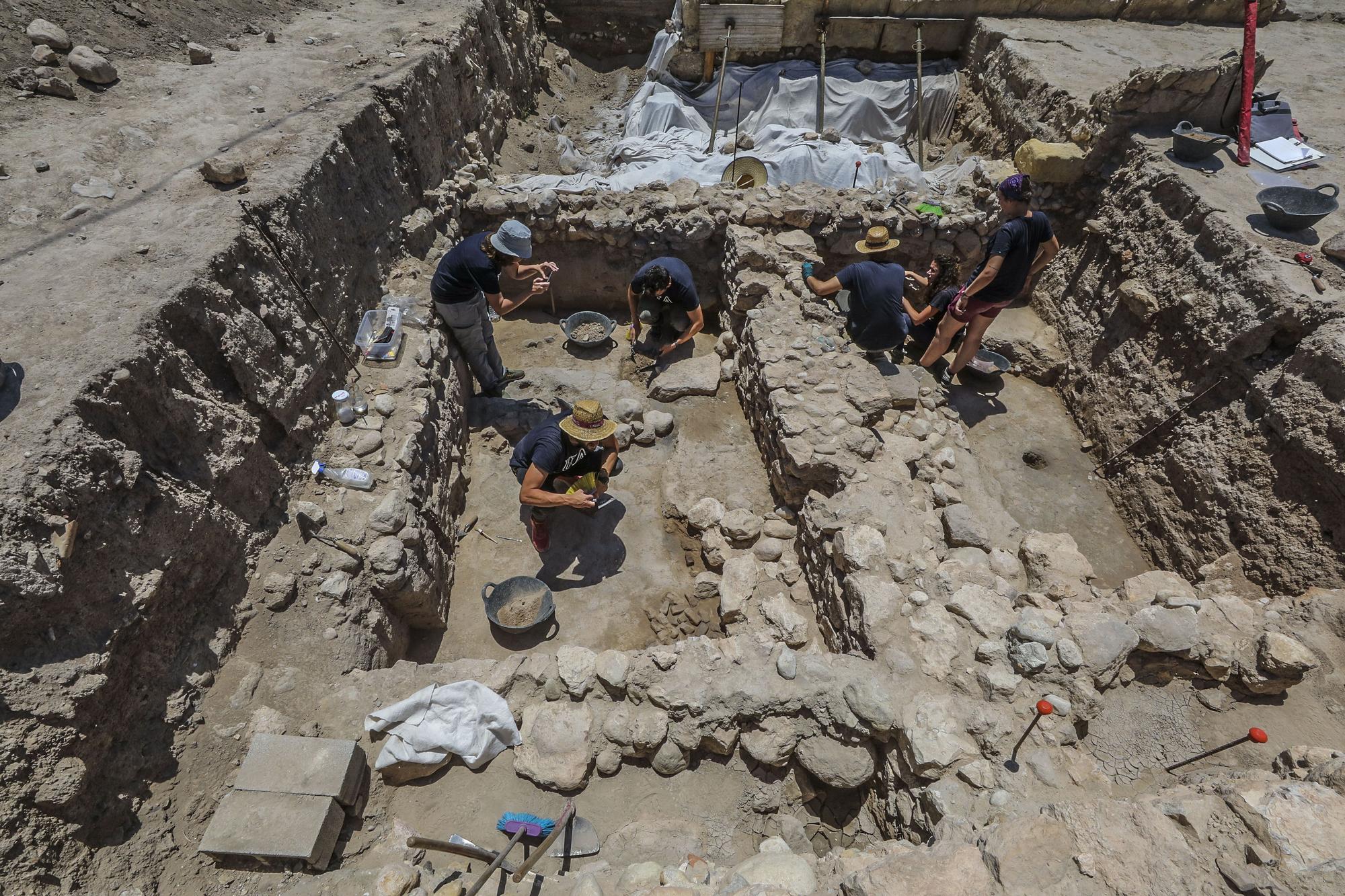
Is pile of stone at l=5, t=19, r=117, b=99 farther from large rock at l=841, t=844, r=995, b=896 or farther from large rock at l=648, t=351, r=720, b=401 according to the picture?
large rock at l=841, t=844, r=995, b=896

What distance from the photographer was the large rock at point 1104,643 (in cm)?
329

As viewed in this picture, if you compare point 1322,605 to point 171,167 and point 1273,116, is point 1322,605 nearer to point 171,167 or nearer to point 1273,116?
point 1273,116

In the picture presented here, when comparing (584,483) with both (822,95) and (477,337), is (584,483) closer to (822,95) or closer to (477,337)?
(477,337)

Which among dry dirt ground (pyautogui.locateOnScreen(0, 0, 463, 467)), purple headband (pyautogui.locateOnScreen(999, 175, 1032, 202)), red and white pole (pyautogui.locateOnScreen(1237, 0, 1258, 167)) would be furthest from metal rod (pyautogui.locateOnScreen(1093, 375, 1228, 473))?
dry dirt ground (pyautogui.locateOnScreen(0, 0, 463, 467))

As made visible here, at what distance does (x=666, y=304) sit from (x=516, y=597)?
3407 mm

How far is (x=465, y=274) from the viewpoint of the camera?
17.5 feet

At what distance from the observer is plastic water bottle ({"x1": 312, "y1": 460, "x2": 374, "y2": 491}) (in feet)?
13.7

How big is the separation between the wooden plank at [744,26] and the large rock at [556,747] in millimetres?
11508

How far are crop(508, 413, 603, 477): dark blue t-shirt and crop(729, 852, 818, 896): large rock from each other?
2.72 metres

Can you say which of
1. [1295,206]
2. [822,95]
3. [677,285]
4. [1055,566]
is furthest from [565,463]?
[822,95]

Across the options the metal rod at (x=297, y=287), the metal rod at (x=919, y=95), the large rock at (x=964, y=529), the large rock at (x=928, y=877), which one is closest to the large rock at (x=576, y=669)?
the large rock at (x=928, y=877)

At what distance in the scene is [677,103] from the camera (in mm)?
9953

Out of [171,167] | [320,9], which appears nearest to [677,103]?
[320,9]

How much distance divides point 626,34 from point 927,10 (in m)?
6.14
